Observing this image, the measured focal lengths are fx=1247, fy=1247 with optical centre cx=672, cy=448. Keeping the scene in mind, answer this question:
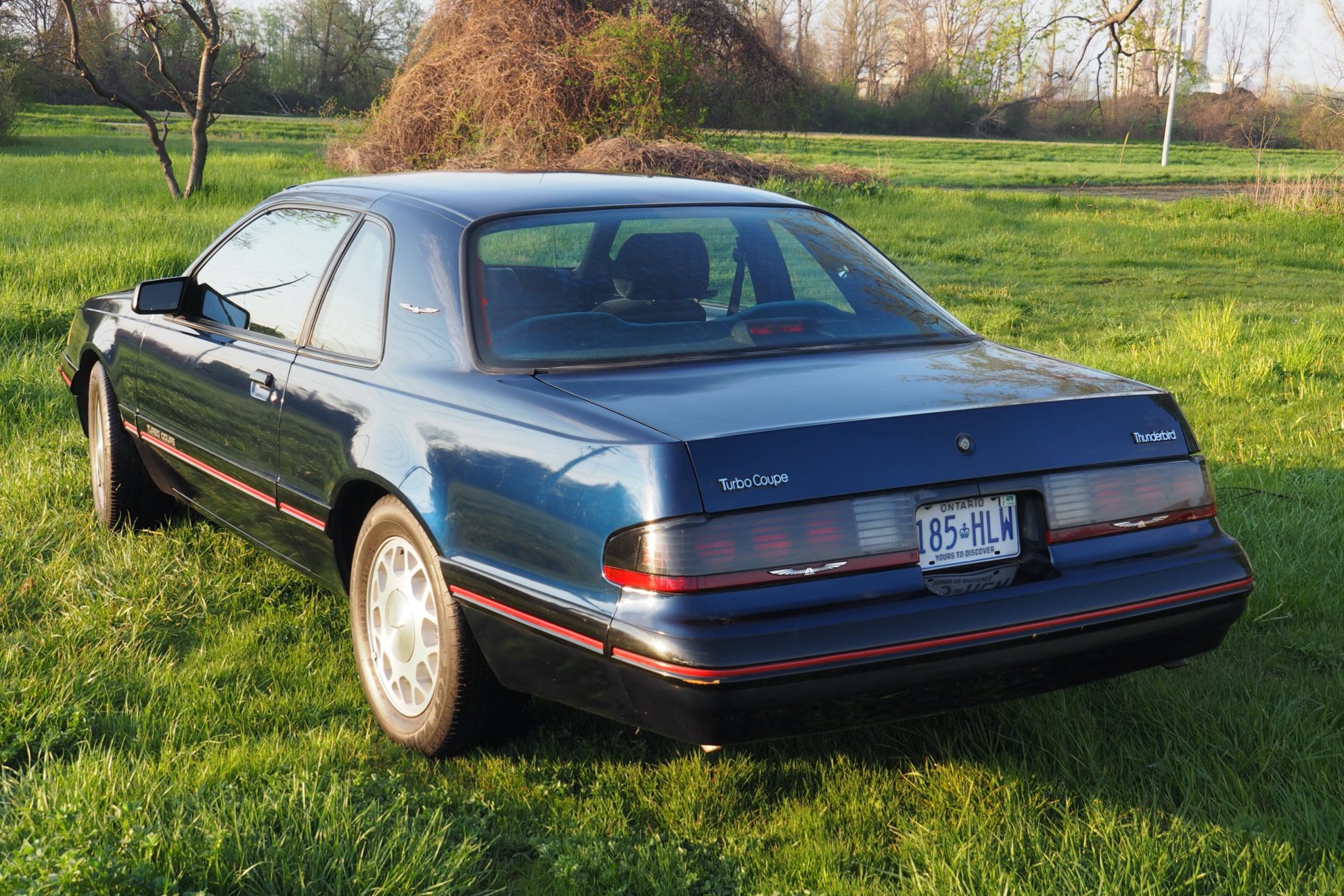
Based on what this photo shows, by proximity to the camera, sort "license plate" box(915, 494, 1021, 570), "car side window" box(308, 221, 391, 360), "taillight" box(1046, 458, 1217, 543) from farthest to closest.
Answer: "car side window" box(308, 221, 391, 360), "taillight" box(1046, 458, 1217, 543), "license plate" box(915, 494, 1021, 570)

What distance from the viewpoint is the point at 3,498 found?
520cm

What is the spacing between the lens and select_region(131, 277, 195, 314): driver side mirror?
4.38 meters

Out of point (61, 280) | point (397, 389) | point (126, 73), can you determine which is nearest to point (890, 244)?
point (61, 280)

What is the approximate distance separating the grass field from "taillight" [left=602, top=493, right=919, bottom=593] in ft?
2.15

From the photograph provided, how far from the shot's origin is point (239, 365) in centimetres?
396

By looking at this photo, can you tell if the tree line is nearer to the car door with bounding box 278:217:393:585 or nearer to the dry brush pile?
the dry brush pile

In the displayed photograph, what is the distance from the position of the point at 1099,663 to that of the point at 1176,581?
0.93 ft

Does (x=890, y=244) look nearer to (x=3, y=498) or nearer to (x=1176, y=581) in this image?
(x=3, y=498)

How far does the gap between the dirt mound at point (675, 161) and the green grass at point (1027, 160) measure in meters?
2.34

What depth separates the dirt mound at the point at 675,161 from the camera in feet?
56.7

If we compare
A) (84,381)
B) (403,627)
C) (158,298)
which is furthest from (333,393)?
(84,381)

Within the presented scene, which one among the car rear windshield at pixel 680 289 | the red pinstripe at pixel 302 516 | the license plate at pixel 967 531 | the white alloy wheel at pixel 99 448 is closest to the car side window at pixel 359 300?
the car rear windshield at pixel 680 289

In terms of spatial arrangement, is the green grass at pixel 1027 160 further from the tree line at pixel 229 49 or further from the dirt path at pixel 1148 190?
the tree line at pixel 229 49

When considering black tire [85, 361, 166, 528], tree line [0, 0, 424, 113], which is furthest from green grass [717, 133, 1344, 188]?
black tire [85, 361, 166, 528]
